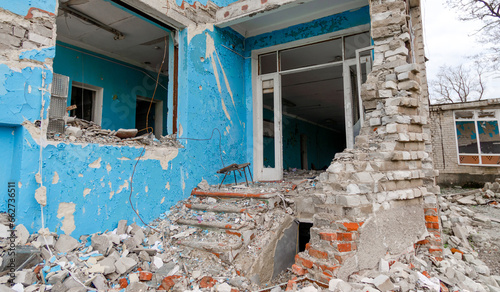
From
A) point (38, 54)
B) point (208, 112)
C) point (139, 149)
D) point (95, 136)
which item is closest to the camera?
point (38, 54)

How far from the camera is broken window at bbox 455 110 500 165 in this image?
1059 centimetres

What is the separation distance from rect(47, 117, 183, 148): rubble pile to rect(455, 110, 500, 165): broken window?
37.3 feet

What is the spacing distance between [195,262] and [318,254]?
1374 millimetres

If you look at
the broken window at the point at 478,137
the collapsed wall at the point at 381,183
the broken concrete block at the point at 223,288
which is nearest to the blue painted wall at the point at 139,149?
the broken concrete block at the point at 223,288

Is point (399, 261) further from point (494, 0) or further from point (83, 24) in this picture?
point (494, 0)

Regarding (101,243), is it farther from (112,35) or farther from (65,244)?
(112,35)

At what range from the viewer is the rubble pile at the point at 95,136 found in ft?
11.4

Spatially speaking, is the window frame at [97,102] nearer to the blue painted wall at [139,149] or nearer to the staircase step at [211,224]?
the blue painted wall at [139,149]

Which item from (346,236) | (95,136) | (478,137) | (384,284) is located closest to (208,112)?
(95,136)

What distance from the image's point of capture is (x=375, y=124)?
11.6 feet

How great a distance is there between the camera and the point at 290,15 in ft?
19.1

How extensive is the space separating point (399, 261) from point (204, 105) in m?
3.90

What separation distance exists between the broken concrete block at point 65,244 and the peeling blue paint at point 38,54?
6.48 ft

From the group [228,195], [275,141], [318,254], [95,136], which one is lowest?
[318,254]
